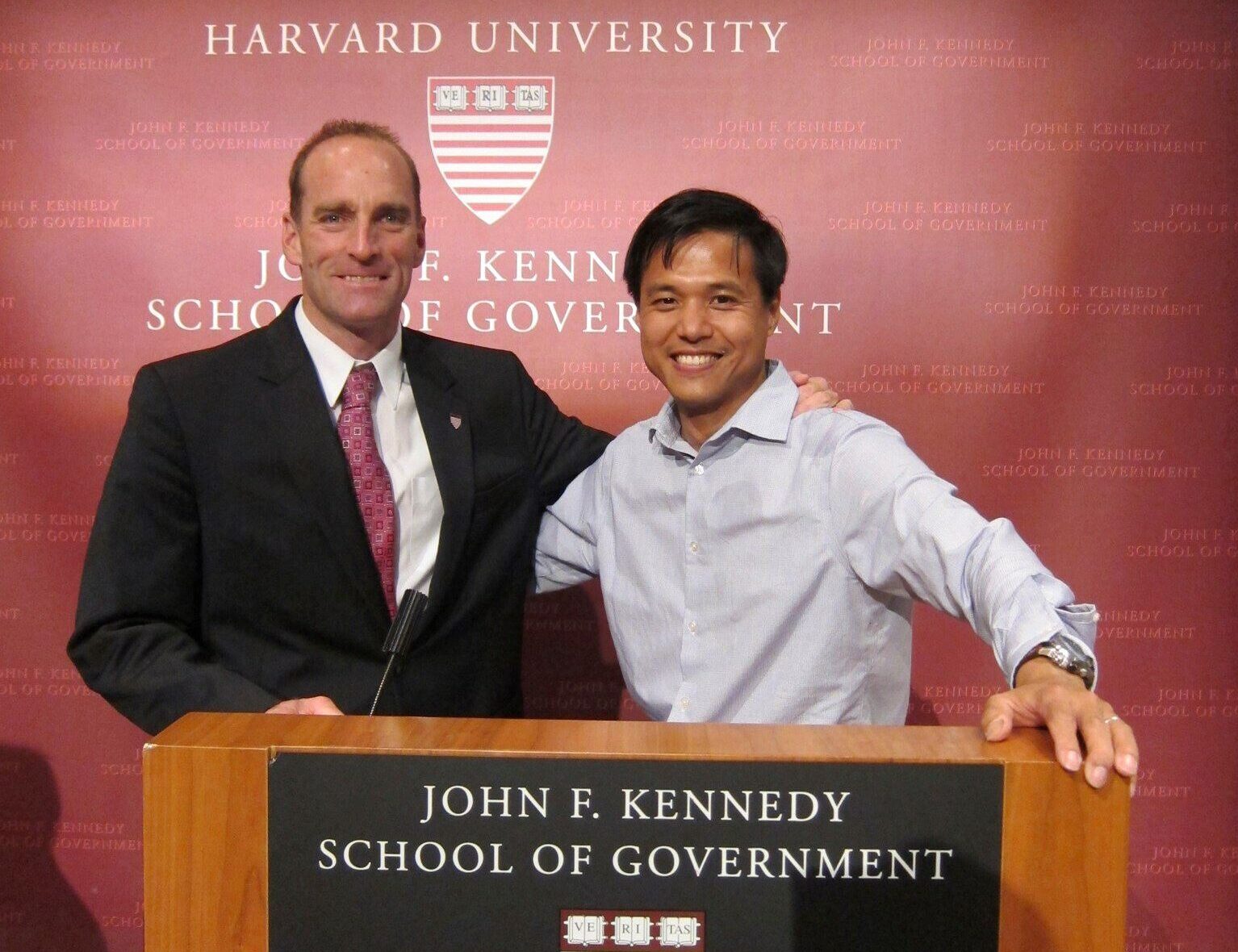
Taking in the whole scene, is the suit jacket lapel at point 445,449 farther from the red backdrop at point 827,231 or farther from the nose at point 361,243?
the red backdrop at point 827,231

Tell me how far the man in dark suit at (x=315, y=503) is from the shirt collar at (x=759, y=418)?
324mm

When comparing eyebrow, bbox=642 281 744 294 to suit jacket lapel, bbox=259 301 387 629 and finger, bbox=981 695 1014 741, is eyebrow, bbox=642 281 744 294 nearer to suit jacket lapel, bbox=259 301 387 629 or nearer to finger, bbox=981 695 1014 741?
suit jacket lapel, bbox=259 301 387 629

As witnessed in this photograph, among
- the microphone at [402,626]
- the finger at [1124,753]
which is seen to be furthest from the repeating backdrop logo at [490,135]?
the finger at [1124,753]

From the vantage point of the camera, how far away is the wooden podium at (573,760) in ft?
3.12

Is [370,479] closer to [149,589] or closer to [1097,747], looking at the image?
[149,589]

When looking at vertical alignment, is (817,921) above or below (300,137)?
below

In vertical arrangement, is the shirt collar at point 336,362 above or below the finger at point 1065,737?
above

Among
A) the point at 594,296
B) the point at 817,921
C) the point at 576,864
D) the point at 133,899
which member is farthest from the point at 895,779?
the point at 133,899

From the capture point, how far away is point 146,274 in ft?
8.75

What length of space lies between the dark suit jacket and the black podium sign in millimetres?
586

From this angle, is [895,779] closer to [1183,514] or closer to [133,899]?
[1183,514]

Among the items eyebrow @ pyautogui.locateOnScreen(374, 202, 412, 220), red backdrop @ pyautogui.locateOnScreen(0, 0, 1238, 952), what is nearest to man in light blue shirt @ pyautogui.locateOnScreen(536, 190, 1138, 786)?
eyebrow @ pyautogui.locateOnScreen(374, 202, 412, 220)

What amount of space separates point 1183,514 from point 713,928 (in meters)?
2.14

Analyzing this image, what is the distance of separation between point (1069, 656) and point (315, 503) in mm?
1124
